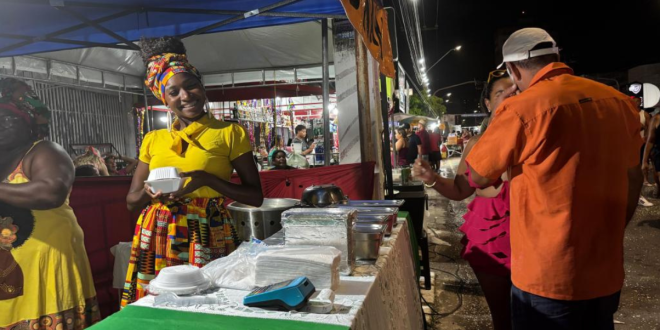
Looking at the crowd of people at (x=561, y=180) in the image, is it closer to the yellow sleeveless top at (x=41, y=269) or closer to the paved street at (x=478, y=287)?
the yellow sleeveless top at (x=41, y=269)

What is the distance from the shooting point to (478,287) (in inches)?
197

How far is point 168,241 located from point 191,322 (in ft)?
3.04

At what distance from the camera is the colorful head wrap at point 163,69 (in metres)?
2.25

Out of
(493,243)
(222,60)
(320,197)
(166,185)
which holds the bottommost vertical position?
(493,243)

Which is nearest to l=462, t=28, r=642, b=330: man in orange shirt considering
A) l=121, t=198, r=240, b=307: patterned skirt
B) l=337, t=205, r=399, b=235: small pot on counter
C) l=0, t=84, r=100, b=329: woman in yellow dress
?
l=337, t=205, r=399, b=235: small pot on counter

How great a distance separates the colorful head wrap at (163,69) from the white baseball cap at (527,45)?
169 centimetres

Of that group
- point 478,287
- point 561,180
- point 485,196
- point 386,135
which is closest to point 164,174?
point 561,180

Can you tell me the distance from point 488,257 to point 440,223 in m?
6.18

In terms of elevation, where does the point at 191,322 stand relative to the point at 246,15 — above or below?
below

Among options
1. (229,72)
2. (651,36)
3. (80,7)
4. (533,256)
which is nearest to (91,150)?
(80,7)

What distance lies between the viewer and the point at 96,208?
3.83m

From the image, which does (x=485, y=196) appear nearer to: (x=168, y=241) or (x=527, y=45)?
(x=527, y=45)

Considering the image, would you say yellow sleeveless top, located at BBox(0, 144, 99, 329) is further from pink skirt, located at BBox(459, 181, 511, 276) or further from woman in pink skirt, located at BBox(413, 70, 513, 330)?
pink skirt, located at BBox(459, 181, 511, 276)

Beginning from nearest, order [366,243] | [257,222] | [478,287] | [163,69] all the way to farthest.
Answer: [366,243]
[163,69]
[257,222]
[478,287]
